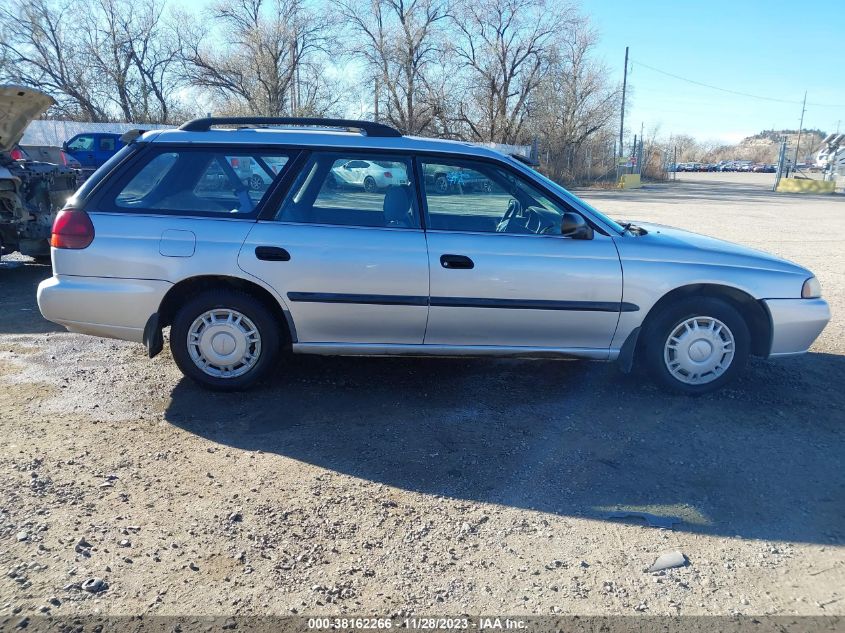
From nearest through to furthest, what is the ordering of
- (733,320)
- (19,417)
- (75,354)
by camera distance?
(19,417) < (733,320) < (75,354)

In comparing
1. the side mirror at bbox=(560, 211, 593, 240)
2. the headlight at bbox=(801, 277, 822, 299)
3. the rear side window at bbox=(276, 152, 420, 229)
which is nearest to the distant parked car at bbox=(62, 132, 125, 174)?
the rear side window at bbox=(276, 152, 420, 229)

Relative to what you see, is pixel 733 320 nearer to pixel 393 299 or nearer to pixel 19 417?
pixel 393 299

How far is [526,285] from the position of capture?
13.4 ft

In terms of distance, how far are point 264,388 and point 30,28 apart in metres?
40.6

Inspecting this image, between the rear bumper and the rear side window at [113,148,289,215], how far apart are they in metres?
0.52

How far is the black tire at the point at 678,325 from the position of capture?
14.1ft

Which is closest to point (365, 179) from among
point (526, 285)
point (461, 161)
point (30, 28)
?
point (461, 161)

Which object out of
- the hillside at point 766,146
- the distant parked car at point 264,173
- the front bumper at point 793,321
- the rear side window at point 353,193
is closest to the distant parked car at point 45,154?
the distant parked car at point 264,173

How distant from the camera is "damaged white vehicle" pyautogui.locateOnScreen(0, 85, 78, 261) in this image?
24.8 feet

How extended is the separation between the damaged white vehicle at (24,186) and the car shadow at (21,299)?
1.06 feet

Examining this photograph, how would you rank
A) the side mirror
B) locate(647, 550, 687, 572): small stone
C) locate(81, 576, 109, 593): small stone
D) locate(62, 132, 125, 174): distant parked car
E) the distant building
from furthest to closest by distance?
the distant building < locate(62, 132, 125, 174): distant parked car < the side mirror < locate(647, 550, 687, 572): small stone < locate(81, 576, 109, 593): small stone

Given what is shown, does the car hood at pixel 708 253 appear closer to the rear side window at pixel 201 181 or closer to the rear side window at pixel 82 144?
the rear side window at pixel 201 181

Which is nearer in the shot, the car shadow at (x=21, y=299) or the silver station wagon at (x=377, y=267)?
the silver station wagon at (x=377, y=267)

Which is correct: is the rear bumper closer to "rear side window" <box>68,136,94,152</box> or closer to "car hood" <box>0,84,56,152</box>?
"car hood" <box>0,84,56,152</box>
